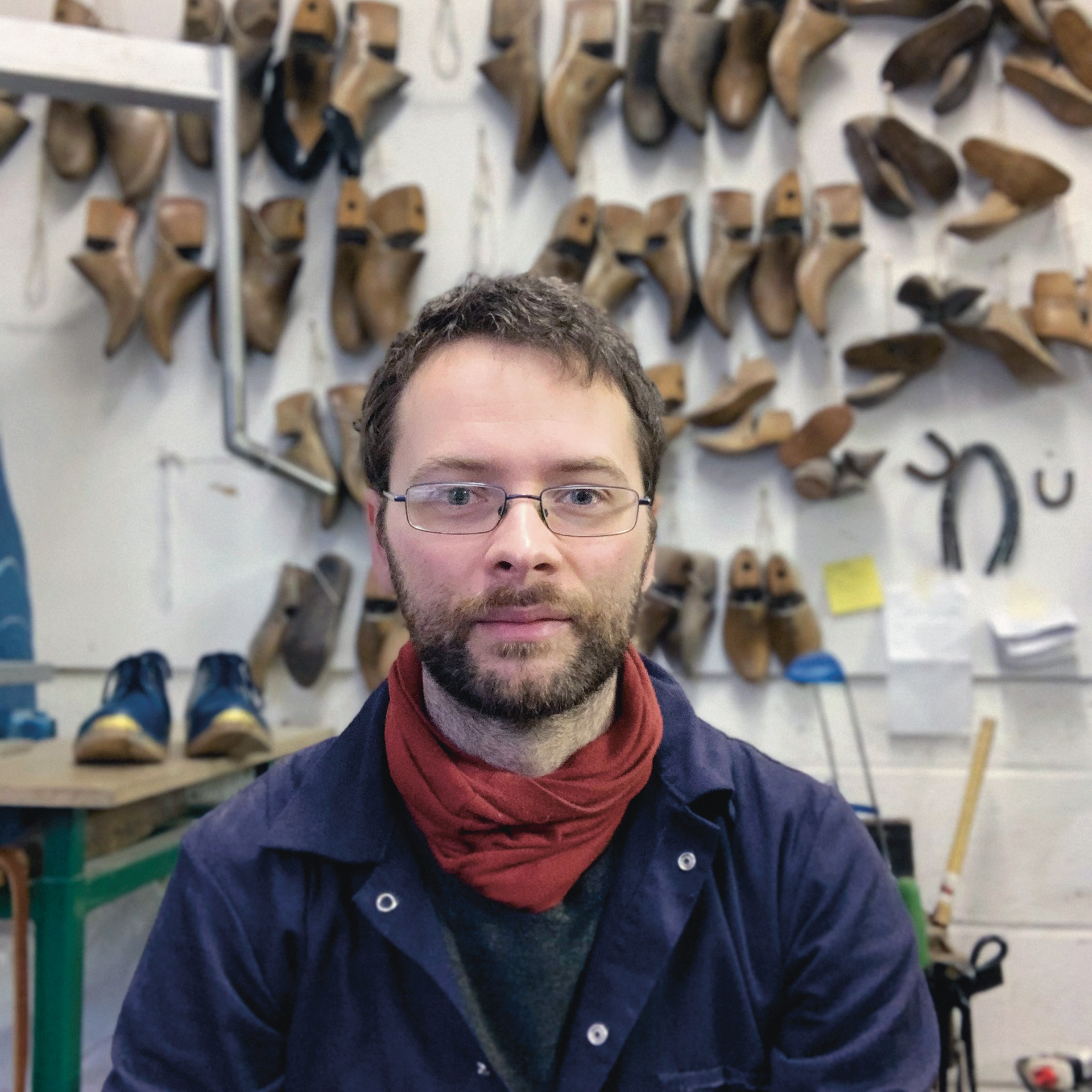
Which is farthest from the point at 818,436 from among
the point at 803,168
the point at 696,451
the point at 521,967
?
the point at 521,967

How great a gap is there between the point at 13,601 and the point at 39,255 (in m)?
0.69

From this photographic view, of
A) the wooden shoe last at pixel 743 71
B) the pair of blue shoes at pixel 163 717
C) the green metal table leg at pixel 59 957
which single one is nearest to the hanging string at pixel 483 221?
the wooden shoe last at pixel 743 71

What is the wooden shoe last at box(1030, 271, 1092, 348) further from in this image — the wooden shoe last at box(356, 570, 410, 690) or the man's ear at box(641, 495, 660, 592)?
the wooden shoe last at box(356, 570, 410, 690)

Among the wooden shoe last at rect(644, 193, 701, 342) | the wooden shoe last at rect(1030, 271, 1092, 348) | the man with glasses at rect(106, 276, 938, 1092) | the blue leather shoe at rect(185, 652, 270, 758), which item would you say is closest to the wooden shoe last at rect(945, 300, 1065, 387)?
the wooden shoe last at rect(1030, 271, 1092, 348)

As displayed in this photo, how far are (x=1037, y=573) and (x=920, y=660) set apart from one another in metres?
0.26

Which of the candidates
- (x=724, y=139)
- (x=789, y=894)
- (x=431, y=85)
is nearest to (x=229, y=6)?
(x=431, y=85)

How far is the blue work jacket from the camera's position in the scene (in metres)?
0.77

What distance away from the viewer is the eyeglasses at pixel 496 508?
80cm

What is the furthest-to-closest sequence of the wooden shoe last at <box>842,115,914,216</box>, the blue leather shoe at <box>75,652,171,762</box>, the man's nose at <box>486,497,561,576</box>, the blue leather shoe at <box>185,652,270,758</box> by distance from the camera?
the wooden shoe last at <box>842,115,914,216</box>
the blue leather shoe at <box>185,652,270,758</box>
the blue leather shoe at <box>75,652,171,762</box>
the man's nose at <box>486,497,561,576</box>

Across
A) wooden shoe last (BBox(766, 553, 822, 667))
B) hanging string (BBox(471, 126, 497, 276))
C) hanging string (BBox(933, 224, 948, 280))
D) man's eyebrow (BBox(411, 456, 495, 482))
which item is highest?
hanging string (BBox(471, 126, 497, 276))

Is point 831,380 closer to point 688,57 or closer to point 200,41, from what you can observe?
point 688,57

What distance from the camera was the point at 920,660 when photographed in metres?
1.73

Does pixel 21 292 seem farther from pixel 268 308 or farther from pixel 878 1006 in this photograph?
pixel 878 1006

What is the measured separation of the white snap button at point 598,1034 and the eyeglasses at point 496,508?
38 cm
